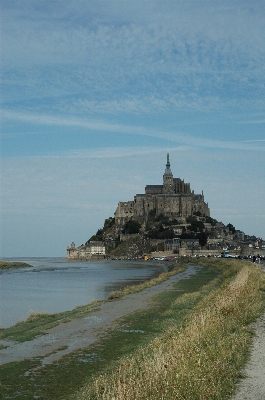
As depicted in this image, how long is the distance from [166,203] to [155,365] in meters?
139

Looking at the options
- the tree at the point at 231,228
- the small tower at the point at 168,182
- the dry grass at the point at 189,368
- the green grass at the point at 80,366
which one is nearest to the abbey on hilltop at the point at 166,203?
the small tower at the point at 168,182

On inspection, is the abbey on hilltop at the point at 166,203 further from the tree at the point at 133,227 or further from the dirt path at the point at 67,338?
the dirt path at the point at 67,338

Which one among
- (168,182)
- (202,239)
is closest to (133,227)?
(168,182)

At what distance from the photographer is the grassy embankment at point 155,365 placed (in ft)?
25.5

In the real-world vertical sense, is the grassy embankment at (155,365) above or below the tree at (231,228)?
below

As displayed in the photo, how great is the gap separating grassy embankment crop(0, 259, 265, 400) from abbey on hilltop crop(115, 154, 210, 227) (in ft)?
425

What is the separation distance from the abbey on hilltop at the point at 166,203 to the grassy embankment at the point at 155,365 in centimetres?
12967

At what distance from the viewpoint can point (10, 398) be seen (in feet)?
31.4

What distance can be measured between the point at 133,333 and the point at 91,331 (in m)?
1.49

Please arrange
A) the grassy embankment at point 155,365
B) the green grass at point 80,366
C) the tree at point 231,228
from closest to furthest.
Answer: the grassy embankment at point 155,365 → the green grass at point 80,366 → the tree at point 231,228

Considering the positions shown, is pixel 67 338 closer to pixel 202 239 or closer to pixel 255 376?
pixel 255 376

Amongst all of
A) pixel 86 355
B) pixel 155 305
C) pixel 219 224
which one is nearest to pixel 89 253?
pixel 219 224

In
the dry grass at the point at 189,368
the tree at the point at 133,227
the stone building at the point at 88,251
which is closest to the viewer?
the dry grass at the point at 189,368

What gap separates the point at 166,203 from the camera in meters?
147
